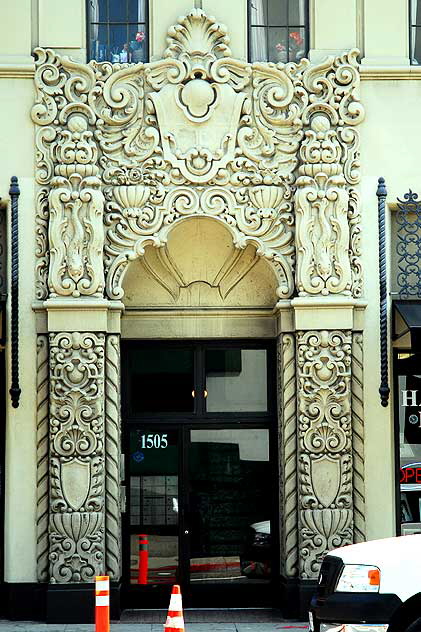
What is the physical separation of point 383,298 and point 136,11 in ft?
16.6

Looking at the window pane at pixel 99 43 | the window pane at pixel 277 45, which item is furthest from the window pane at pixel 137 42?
the window pane at pixel 277 45

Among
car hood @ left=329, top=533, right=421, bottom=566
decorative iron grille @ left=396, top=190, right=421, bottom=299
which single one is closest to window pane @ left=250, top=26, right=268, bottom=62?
decorative iron grille @ left=396, top=190, right=421, bottom=299

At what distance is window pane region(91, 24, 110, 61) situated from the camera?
A: 16.1 m

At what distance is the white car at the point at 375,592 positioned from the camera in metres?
10.7

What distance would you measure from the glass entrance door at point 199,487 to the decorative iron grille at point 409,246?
8.17 feet

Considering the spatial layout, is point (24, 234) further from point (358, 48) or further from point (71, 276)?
point (358, 48)

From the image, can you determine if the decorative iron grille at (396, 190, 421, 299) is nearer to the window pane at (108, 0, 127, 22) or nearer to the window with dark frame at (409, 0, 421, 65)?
the window with dark frame at (409, 0, 421, 65)

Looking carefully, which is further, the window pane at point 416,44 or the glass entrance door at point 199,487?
the glass entrance door at point 199,487

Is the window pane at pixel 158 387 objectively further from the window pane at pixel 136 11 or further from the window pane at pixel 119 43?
the window pane at pixel 136 11

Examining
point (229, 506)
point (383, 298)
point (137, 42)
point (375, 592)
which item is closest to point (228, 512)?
point (229, 506)

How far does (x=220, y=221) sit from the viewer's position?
15.8m

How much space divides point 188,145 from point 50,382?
3557 millimetres

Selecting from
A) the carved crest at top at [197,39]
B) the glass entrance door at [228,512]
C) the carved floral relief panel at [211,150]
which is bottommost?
the glass entrance door at [228,512]

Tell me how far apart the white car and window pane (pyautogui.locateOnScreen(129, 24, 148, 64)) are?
25.4 feet
